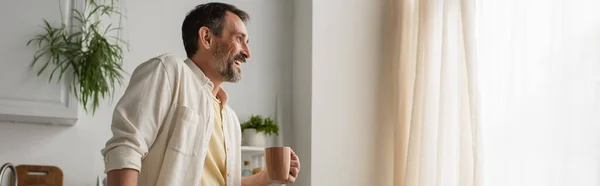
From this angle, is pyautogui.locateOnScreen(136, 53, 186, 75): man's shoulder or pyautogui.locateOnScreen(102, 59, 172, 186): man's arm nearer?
pyautogui.locateOnScreen(102, 59, 172, 186): man's arm

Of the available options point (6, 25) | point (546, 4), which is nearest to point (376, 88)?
point (546, 4)

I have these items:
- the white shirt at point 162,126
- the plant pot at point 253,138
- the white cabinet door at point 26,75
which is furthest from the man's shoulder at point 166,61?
the plant pot at point 253,138

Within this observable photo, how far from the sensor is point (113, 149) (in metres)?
1.81

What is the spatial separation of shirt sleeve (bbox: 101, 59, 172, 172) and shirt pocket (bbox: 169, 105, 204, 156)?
36 millimetres

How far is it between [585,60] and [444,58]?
67cm

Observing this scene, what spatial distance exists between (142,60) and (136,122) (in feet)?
5.77

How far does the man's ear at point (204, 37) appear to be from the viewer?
2227mm

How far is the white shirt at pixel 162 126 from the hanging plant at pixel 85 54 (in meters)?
1.28

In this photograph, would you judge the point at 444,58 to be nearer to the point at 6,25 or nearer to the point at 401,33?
the point at 401,33

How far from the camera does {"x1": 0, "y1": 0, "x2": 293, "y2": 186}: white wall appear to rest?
10.8ft

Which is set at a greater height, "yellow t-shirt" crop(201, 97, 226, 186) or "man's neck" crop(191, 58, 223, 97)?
"man's neck" crop(191, 58, 223, 97)

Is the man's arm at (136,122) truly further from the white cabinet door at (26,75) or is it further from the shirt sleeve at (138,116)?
the white cabinet door at (26,75)

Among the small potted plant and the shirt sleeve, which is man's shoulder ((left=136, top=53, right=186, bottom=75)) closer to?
the shirt sleeve

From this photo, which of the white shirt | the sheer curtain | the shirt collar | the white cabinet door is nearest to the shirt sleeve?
the white shirt
